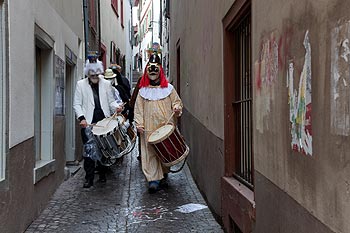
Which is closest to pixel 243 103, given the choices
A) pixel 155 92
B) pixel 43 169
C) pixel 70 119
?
pixel 43 169

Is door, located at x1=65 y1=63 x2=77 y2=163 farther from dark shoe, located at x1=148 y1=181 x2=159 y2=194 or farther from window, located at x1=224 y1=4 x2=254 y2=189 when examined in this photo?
window, located at x1=224 y1=4 x2=254 y2=189

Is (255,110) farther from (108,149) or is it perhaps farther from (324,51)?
(108,149)

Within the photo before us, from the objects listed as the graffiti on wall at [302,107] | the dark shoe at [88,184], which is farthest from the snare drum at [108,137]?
the graffiti on wall at [302,107]

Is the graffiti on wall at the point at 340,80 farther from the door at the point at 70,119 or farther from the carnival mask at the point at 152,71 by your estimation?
A: the door at the point at 70,119

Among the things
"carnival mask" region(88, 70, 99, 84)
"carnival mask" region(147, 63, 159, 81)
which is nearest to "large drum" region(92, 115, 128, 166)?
"carnival mask" region(88, 70, 99, 84)

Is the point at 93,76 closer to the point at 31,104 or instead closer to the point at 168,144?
the point at 168,144

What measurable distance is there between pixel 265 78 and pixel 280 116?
1.63 feet

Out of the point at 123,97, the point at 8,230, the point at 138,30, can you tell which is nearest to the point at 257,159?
the point at 8,230

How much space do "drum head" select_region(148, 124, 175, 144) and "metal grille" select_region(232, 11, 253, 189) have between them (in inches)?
75.0

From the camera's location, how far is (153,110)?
7633mm

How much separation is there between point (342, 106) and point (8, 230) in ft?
11.1

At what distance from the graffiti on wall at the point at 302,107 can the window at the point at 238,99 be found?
5.51 feet

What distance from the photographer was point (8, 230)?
4531 millimetres

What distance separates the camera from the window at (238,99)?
188 inches
